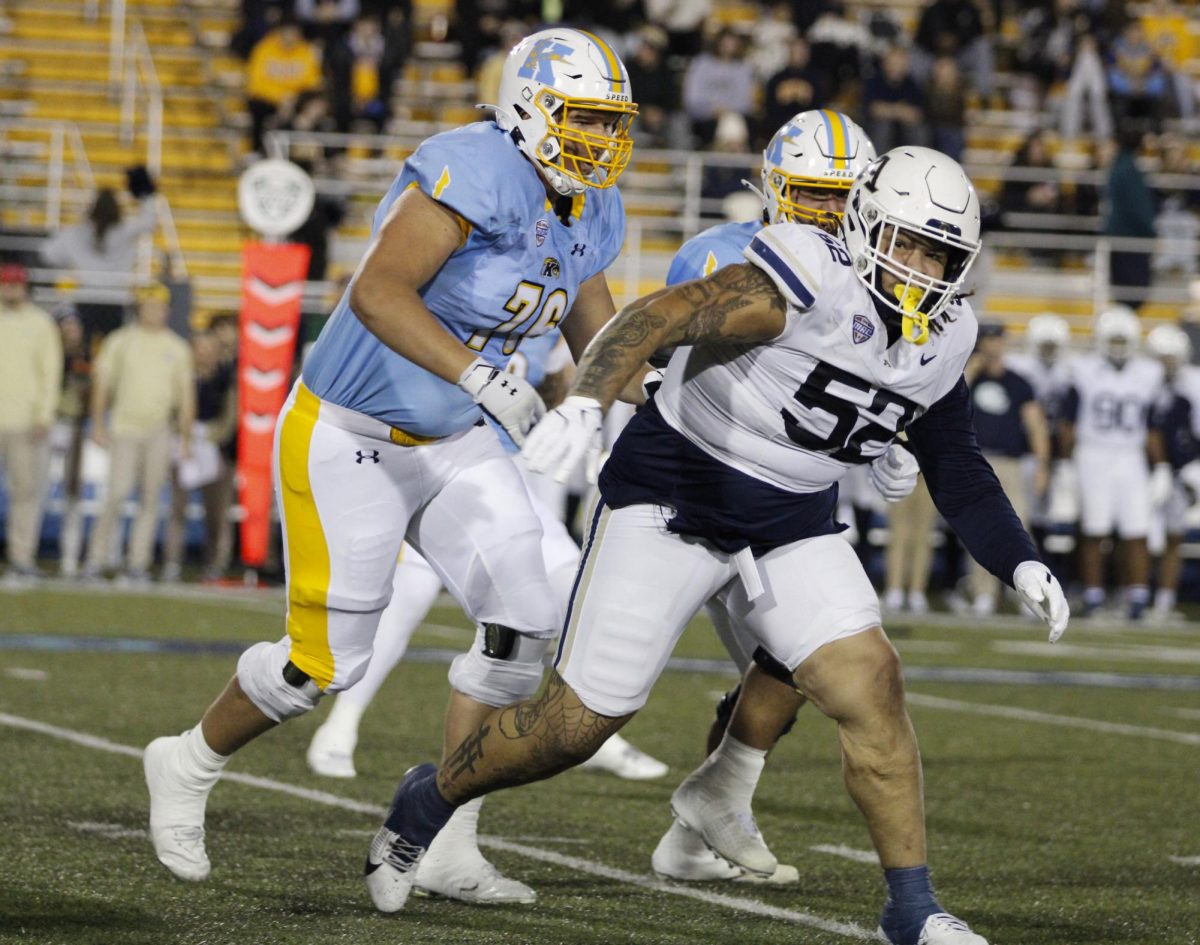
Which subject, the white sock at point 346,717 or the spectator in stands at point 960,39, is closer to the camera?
the white sock at point 346,717

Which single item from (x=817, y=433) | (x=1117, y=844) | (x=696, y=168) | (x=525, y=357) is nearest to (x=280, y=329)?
(x=696, y=168)

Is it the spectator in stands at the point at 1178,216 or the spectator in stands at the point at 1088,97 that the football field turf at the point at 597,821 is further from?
the spectator in stands at the point at 1088,97

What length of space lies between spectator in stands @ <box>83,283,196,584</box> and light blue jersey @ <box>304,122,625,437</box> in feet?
25.7

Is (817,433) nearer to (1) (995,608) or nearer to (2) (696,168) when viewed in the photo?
(1) (995,608)

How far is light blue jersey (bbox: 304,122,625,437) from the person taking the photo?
4.01m

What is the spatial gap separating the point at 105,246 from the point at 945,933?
11265 mm

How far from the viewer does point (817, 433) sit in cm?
384

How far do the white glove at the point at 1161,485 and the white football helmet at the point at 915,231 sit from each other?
32.5 ft

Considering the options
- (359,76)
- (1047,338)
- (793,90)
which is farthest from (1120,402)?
(359,76)

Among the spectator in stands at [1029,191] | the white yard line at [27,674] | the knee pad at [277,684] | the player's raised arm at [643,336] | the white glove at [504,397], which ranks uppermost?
the player's raised arm at [643,336]

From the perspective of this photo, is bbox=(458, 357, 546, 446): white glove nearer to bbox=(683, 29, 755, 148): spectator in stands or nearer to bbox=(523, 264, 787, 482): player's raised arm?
bbox=(523, 264, 787, 482): player's raised arm

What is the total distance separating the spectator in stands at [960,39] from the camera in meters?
16.7

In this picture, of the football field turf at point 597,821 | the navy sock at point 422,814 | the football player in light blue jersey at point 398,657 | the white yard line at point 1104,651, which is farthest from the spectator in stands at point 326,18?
the navy sock at point 422,814

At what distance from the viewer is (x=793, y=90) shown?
1509 centimetres
